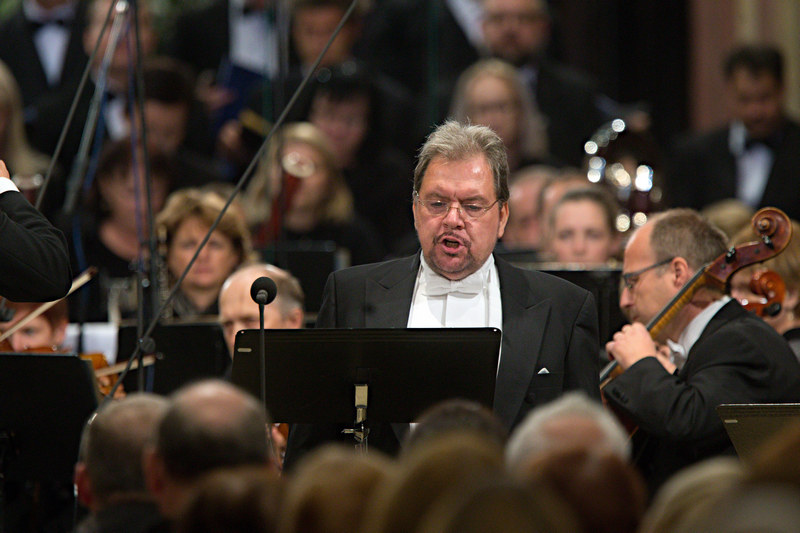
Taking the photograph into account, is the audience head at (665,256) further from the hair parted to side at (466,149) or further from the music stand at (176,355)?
the music stand at (176,355)

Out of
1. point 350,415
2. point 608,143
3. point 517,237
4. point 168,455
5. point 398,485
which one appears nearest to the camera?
point 398,485

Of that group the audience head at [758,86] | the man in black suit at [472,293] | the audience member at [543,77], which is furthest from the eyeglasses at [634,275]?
the audience member at [543,77]

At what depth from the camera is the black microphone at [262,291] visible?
3531mm

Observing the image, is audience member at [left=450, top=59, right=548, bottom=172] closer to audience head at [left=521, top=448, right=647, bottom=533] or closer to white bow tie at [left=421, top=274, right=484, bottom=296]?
white bow tie at [left=421, top=274, right=484, bottom=296]

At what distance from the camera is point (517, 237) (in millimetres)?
7715

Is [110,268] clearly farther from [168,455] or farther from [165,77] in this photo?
[168,455]

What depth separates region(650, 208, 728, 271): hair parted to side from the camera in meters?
4.55

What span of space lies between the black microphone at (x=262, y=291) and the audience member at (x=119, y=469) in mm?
808

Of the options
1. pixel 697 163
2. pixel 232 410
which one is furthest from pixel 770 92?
pixel 232 410

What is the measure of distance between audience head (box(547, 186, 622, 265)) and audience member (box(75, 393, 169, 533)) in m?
3.96

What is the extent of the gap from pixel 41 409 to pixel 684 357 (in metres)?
2.24

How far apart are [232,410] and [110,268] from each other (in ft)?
16.5

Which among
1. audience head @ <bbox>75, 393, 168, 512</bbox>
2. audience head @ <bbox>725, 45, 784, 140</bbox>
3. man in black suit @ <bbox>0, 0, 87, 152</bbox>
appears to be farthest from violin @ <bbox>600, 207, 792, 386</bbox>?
man in black suit @ <bbox>0, 0, 87, 152</bbox>

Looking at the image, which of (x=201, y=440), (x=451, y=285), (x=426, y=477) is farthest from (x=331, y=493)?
(x=451, y=285)
